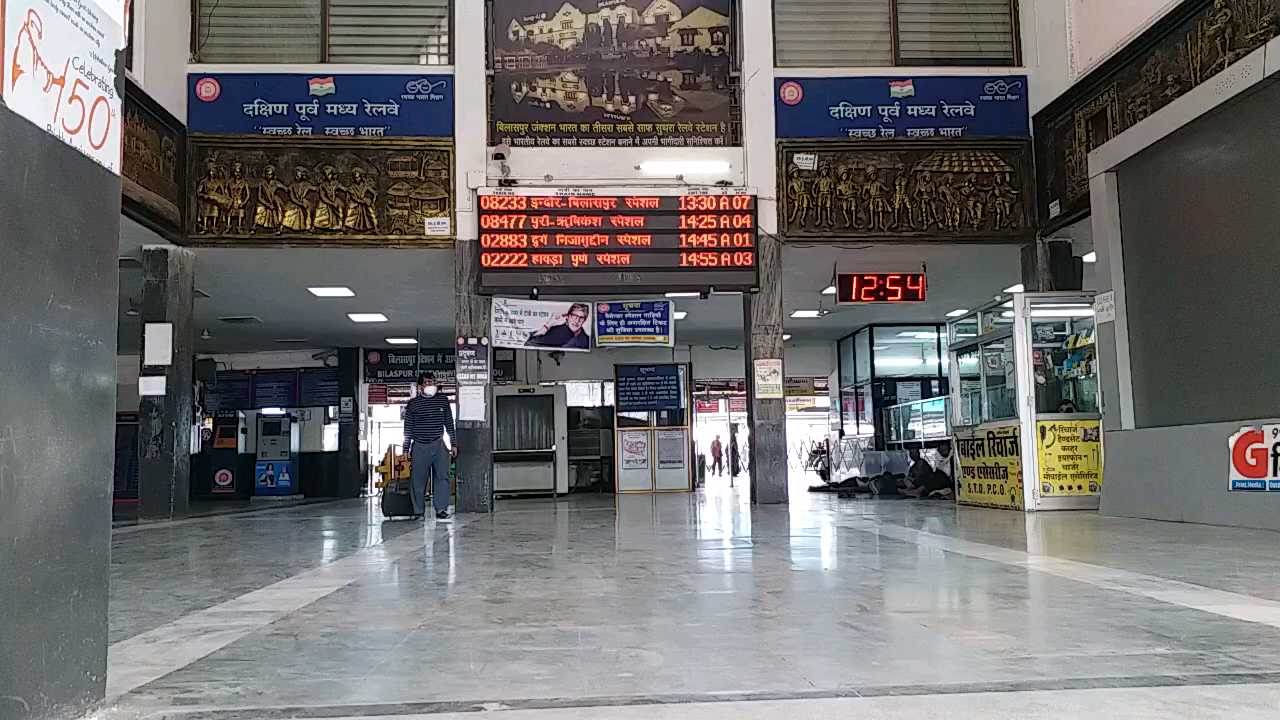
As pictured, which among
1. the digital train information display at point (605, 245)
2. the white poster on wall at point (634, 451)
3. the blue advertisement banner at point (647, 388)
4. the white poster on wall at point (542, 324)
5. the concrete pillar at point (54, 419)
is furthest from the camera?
the blue advertisement banner at point (647, 388)

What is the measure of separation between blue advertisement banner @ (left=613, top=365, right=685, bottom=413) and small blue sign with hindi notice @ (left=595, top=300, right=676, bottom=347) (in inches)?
230

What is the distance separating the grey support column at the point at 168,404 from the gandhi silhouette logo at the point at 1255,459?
34.0ft

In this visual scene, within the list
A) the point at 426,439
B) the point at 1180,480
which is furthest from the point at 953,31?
the point at 426,439

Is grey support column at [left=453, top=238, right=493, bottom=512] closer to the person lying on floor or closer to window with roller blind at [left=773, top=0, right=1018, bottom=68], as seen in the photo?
window with roller blind at [left=773, top=0, right=1018, bottom=68]

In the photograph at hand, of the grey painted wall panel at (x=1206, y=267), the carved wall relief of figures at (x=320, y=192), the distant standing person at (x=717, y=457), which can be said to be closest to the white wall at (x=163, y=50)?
the carved wall relief of figures at (x=320, y=192)

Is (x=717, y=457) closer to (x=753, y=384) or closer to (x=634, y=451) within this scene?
(x=634, y=451)

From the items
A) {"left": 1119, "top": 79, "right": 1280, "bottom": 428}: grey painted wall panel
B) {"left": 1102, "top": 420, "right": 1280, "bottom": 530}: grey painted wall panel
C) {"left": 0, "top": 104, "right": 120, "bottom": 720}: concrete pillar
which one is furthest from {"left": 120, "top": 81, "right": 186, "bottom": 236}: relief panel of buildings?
{"left": 1102, "top": 420, "right": 1280, "bottom": 530}: grey painted wall panel

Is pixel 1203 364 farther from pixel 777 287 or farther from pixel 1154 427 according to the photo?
pixel 777 287

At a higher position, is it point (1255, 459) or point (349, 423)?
point (349, 423)

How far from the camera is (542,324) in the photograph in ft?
38.8

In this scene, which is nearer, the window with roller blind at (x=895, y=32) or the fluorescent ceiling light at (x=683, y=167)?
the fluorescent ceiling light at (x=683, y=167)

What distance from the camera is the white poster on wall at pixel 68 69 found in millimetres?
2064

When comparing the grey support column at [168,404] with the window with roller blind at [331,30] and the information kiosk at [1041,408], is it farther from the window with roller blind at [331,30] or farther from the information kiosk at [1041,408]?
the information kiosk at [1041,408]

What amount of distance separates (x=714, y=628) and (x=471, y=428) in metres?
8.36
